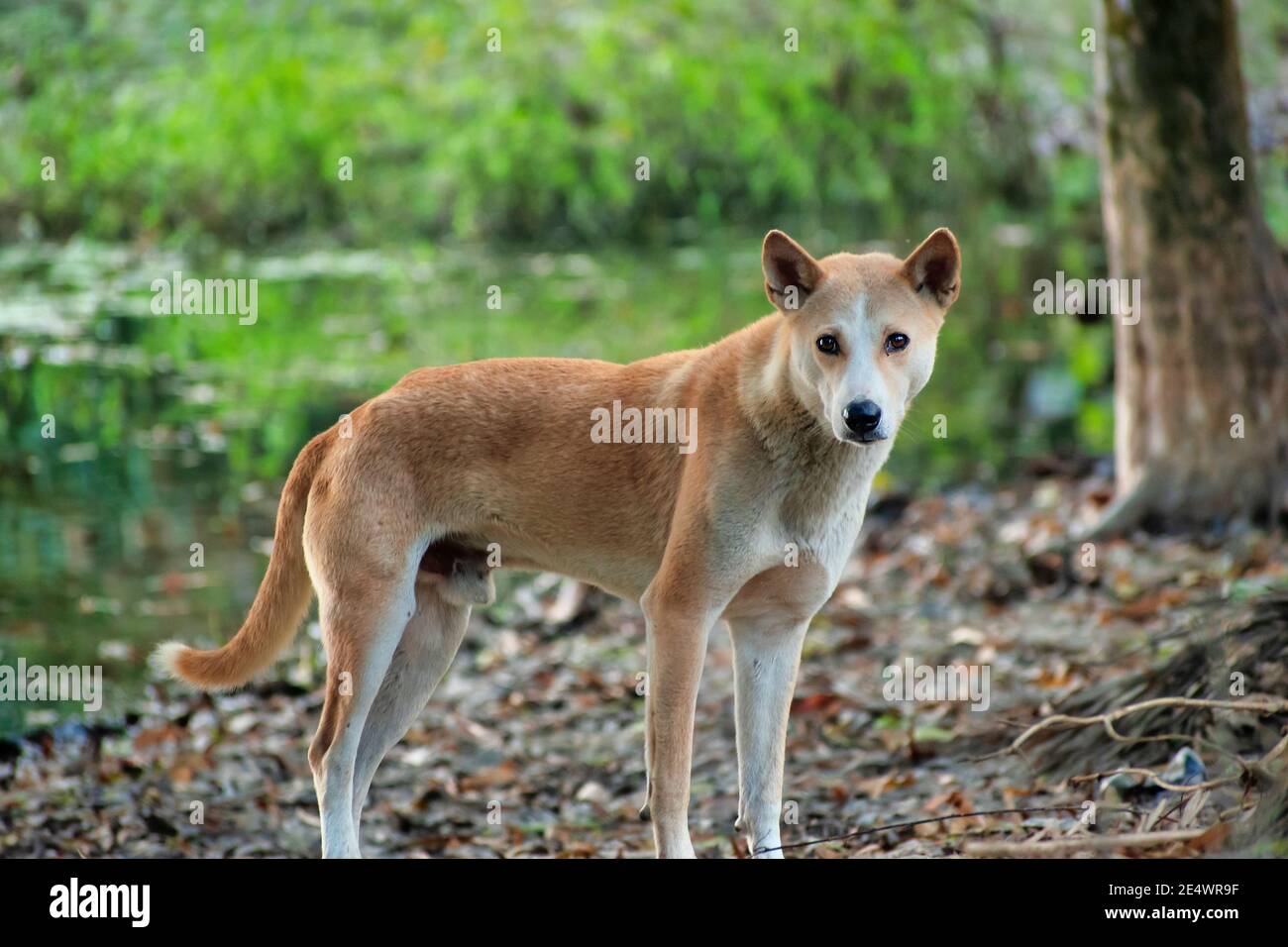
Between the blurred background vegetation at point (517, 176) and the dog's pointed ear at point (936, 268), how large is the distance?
25.9ft

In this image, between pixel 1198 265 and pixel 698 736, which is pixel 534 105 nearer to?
pixel 1198 265

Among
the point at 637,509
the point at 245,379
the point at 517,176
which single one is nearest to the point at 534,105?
the point at 517,176

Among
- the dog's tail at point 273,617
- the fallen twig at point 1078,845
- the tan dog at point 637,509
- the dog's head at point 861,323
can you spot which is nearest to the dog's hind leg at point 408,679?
the tan dog at point 637,509

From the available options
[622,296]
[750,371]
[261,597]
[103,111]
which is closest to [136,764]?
[261,597]

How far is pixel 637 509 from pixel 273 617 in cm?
113

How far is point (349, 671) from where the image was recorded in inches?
162

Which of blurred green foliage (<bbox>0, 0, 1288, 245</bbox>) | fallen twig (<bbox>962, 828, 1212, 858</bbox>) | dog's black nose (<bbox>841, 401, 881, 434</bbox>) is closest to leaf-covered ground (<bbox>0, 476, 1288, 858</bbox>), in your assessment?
fallen twig (<bbox>962, 828, 1212, 858</bbox>)

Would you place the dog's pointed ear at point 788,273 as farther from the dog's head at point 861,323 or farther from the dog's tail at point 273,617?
the dog's tail at point 273,617

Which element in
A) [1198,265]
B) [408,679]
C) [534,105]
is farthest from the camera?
[534,105]

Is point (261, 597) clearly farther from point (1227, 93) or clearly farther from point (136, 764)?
point (1227, 93)

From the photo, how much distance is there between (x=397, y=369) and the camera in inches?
474

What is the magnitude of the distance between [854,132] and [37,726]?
41.4 feet
